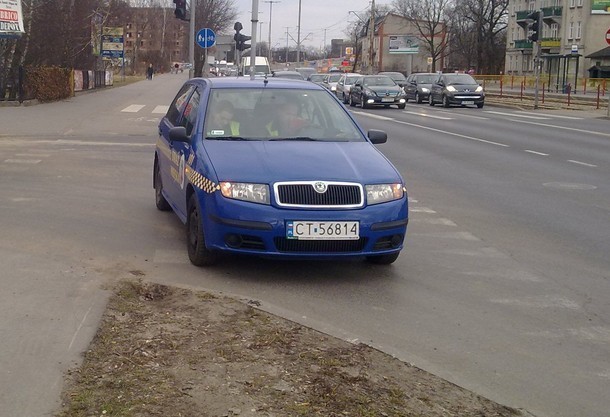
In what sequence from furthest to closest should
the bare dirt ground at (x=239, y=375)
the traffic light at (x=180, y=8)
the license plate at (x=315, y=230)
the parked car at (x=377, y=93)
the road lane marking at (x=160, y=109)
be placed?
the parked car at (x=377, y=93), the road lane marking at (x=160, y=109), the traffic light at (x=180, y=8), the license plate at (x=315, y=230), the bare dirt ground at (x=239, y=375)

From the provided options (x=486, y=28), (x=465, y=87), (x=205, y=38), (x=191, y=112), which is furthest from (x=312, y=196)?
(x=486, y=28)

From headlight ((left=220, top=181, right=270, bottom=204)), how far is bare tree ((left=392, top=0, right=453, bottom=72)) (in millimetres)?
112595

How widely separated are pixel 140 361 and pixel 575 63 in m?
81.6

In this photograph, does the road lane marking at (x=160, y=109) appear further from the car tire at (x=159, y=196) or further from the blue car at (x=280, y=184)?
the blue car at (x=280, y=184)

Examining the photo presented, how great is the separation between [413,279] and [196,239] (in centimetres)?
184

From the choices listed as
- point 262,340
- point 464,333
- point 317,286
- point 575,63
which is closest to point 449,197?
point 317,286

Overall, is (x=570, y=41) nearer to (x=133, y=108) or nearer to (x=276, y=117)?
(x=133, y=108)

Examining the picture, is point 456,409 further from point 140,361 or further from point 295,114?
point 295,114

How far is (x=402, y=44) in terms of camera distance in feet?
384

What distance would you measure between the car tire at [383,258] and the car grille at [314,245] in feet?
1.84

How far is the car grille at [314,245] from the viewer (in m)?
6.73

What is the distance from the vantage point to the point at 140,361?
4.84 metres

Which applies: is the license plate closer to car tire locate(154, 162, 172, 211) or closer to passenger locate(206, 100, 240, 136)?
passenger locate(206, 100, 240, 136)

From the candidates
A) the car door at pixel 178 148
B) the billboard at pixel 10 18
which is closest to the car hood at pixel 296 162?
the car door at pixel 178 148
